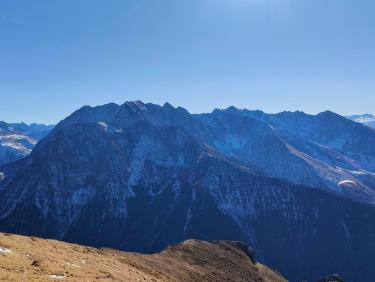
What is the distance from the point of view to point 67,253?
254ft

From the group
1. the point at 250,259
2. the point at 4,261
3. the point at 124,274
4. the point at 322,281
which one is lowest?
the point at 322,281

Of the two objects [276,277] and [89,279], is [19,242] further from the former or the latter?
[276,277]

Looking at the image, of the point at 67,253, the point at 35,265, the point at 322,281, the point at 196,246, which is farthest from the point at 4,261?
the point at 322,281

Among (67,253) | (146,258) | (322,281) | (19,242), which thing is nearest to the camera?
(19,242)

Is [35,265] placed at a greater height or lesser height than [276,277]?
greater

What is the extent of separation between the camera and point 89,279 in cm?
6094

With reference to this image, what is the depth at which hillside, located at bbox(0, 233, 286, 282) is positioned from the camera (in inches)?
2307

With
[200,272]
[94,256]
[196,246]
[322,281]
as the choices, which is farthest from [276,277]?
[94,256]

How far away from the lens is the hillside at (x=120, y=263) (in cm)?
5859

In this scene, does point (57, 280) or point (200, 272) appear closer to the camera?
point (57, 280)

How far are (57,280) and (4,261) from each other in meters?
7.51

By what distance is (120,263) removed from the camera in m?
88.7

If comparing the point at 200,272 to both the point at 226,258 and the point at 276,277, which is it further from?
the point at 276,277

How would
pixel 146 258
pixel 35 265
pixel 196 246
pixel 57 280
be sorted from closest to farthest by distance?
pixel 57 280
pixel 35 265
pixel 146 258
pixel 196 246
